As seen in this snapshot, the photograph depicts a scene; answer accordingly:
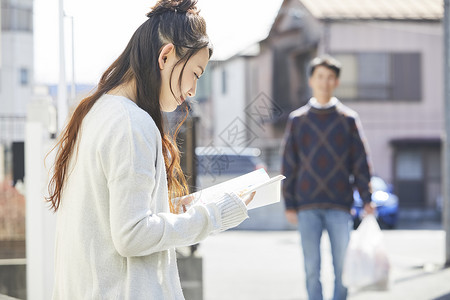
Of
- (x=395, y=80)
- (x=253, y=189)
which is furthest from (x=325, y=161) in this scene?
(x=395, y=80)

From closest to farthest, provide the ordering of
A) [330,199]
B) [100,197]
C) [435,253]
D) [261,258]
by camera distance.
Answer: [100,197] < [330,199] < [261,258] < [435,253]

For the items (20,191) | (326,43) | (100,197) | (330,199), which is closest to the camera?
(100,197)

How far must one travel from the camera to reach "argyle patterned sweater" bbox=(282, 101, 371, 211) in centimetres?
500

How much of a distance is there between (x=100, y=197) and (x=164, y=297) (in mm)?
303

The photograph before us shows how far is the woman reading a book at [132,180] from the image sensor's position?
1788 mm

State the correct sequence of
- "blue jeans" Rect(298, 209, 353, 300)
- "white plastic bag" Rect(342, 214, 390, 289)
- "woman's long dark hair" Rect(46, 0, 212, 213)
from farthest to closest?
"white plastic bag" Rect(342, 214, 390, 289), "blue jeans" Rect(298, 209, 353, 300), "woman's long dark hair" Rect(46, 0, 212, 213)

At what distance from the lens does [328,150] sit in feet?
16.6

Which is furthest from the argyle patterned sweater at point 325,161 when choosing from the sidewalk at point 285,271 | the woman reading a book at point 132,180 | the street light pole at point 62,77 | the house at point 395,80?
the house at point 395,80

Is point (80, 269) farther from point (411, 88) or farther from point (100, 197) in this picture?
point (411, 88)

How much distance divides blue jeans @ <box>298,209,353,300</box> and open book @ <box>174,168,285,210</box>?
2771 millimetres

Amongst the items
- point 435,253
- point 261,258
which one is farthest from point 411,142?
point 261,258

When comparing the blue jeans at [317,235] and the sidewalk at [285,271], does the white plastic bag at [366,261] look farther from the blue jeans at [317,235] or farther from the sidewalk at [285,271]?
the sidewalk at [285,271]

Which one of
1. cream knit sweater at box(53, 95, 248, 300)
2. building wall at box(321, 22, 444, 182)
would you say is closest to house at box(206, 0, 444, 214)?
building wall at box(321, 22, 444, 182)

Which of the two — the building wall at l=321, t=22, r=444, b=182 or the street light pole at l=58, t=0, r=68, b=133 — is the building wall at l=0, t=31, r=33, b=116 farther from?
the building wall at l=321, t=22, r=444, b=182
